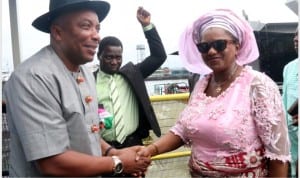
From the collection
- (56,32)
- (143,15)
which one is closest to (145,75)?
(143,15)

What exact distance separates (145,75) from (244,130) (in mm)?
1663

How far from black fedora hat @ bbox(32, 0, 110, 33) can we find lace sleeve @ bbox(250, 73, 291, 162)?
0.85m

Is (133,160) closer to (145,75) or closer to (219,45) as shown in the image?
(219,45)

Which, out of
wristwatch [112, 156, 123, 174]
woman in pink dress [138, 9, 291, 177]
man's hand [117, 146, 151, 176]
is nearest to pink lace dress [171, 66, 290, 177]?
woman in pink dress [138, 9, 291, 177]

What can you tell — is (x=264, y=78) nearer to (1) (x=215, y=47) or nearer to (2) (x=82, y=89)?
(1) (x=215, y=47)

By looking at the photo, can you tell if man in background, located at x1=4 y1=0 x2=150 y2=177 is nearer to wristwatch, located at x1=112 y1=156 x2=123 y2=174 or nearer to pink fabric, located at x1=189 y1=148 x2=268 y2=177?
wristwatch, located at x1=112 y1=156 x2=123 y2=174

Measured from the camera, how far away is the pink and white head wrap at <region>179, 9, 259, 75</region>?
2.17m

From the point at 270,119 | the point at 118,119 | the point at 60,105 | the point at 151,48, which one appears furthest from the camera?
the point at 151,48

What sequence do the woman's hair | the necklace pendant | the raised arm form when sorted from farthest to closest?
the woman's hair, the raised arm, the necklace pendant

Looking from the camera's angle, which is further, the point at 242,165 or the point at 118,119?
the point at 118,119

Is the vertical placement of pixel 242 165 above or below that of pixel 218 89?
below

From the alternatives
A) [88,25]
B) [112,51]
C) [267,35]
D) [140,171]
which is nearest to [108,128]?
[112,51]

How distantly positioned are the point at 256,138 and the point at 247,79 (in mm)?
290

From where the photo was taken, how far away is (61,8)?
197 centimetres
